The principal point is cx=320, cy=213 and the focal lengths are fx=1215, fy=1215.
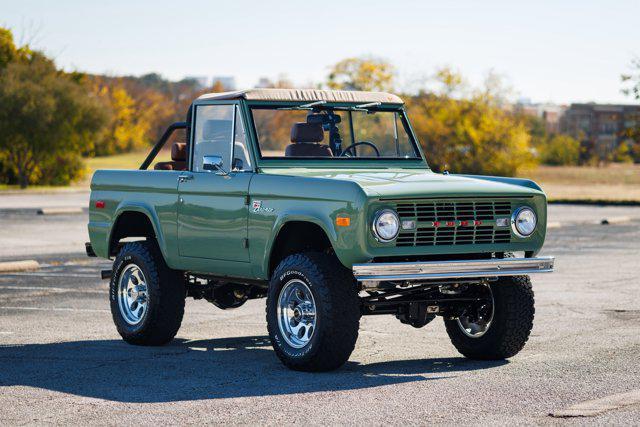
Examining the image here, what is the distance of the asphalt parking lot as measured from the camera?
25.5 ft

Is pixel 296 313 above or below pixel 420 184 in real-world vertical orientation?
below

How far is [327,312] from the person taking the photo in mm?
9094

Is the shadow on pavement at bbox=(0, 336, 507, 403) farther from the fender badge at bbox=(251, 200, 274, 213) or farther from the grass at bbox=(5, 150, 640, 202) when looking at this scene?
the grass at bbox=(5, 150, 640, 202)

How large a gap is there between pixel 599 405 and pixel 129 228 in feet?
18.4

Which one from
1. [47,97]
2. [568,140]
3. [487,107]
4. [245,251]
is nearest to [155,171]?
[245,251]

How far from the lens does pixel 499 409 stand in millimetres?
7844

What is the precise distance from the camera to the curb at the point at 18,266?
728 inches

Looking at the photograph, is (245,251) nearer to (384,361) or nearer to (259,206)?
(259,206)

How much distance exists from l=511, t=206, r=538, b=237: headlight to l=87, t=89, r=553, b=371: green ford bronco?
0.01 m

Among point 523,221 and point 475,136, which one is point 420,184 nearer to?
point 523,221

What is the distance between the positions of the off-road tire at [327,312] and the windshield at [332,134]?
61.9 inches

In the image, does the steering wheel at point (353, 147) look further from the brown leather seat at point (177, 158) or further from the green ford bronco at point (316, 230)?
the brown leather seat at point (177, 158)

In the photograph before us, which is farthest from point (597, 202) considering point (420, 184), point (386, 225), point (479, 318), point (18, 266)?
point (386, 225)

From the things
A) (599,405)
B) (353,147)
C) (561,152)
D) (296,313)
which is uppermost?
(353,147)
